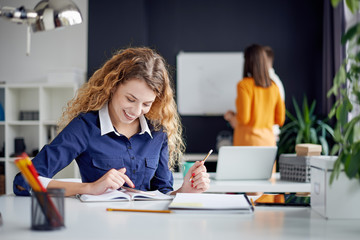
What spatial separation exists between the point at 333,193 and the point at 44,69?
4.64 m

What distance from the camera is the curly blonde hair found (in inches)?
71.6

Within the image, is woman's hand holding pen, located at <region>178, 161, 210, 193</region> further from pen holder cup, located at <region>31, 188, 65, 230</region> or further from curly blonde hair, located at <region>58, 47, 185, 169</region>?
pen holder cup, located at <region>31, 188, 65, 230</region>

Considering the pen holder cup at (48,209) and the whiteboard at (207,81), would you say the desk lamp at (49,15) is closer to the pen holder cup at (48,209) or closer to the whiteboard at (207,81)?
the pen holder cup at (48,209)

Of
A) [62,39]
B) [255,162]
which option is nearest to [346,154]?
[255,162]

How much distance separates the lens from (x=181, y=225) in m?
1.07

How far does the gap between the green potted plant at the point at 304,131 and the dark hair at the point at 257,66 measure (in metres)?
1.13

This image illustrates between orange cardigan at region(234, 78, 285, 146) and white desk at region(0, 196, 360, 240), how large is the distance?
237 centimetres

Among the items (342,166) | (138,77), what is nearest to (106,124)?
(138,77)

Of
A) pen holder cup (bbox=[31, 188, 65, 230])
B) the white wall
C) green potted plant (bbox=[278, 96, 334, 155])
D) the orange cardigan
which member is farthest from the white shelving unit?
pen holder cup (bbox=[31, 188, 65, 230])

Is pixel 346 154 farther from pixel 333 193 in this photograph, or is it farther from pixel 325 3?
pixel 325 3

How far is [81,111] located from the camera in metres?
1.88

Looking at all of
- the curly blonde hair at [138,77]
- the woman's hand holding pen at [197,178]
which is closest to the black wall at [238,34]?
the curly blonde hair at [138,77]

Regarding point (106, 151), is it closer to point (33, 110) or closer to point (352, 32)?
point (352, 32)

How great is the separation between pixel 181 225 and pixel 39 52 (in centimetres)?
467
